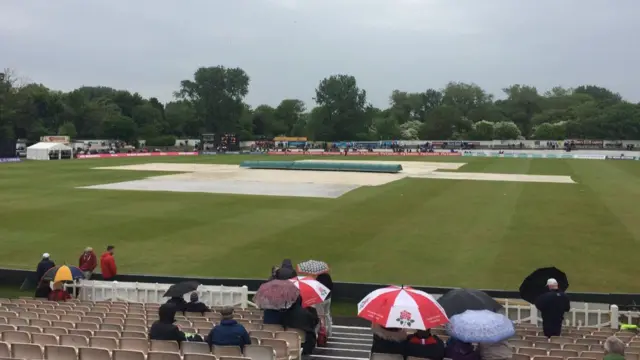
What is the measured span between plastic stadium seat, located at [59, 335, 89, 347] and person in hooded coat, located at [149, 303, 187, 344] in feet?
2.74

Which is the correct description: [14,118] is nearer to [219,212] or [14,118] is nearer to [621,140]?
[219,212]

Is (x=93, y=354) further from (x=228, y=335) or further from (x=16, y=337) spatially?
(x=16, y=337)

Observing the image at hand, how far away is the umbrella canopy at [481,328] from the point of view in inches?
276

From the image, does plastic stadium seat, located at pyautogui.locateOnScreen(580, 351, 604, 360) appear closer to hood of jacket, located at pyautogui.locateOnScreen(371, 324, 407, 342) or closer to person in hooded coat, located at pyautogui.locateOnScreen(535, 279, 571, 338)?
person in hooded coat, located at pyautogui.locateOnScreen(535, 279, 571, 338)

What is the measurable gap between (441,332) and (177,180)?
37836 millimetres

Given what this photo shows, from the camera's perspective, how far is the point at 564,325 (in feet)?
38.1

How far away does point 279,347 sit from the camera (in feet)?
25.9

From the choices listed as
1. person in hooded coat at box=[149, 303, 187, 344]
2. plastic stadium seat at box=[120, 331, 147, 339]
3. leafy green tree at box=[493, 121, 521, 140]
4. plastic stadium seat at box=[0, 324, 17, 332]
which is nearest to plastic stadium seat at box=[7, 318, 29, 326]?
plastic stadium seat at box=[0, 324, 17, 332]

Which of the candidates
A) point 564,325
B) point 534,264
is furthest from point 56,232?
point 564,325

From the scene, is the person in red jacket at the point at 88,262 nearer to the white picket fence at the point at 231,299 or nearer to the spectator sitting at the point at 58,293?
the white picket fence at the point at 231,299

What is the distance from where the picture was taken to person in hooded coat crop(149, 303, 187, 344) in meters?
7.79

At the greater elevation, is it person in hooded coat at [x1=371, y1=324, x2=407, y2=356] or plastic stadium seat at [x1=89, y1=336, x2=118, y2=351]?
person in hooded coat at [x1=371, y1=324, x2=407, y2=356]

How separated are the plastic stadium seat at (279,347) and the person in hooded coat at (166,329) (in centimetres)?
112

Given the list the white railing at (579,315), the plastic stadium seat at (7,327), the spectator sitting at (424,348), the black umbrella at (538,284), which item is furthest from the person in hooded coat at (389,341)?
the plastic stadium seat at (7,327)
